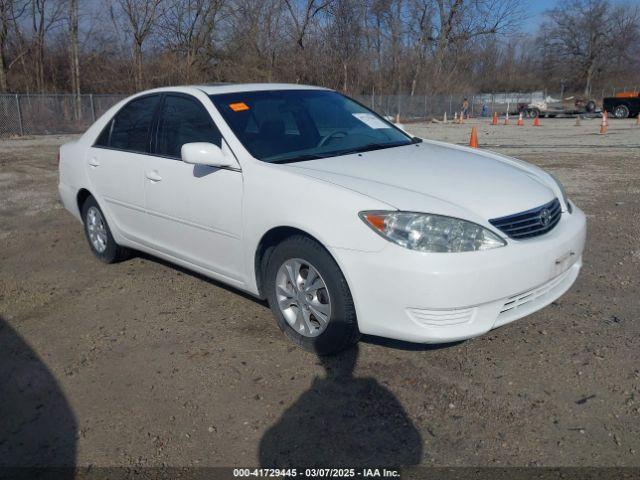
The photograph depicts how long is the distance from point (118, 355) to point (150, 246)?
1229 millimetres

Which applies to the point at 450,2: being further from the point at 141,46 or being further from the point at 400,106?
the point at 141,46

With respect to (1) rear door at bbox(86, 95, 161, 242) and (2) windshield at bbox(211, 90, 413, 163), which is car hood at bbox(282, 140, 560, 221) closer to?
(2) windshield at bbox(211, 90, 413, 163)

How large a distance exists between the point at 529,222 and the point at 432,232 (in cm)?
66

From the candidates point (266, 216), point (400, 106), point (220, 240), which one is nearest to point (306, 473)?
point (266, 216)

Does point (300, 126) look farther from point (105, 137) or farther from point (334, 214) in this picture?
point (105, 137)

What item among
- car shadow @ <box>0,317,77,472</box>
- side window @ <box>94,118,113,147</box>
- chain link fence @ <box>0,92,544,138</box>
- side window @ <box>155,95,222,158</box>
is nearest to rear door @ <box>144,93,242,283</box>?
side window @ <box>155,95,222,158</box>

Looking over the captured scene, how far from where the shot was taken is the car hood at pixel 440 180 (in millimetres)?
3094

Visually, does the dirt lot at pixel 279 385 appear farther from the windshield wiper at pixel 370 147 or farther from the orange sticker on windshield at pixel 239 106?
the orange sticker on windshield at pixel 239 106

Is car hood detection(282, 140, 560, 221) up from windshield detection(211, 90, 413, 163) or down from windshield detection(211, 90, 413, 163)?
down

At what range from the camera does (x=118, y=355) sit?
361 centimetres

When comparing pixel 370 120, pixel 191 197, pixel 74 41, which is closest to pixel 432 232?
pixel 191 197

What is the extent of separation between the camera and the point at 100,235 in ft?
17.6

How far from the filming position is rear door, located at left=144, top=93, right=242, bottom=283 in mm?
3777

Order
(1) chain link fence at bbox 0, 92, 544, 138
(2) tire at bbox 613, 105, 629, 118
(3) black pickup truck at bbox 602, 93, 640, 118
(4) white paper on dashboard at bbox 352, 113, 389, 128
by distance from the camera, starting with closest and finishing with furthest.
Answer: (4) white paper on dashboard at bbox 352, 113, 389, 128 → (1) chain link fence at bbox 0, 92, 544, 138 → (3) black pickup truck at bbox 602, 93, 640, 118 → (2) tire at bbox 613, 105, 629, 118
